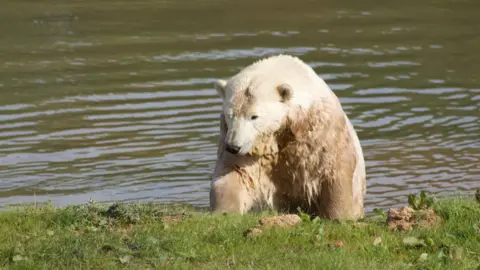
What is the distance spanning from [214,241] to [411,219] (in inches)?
60.3

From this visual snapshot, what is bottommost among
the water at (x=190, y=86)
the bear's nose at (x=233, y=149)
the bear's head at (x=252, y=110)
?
the water at (x=190, y=86)

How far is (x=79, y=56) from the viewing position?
19.5m

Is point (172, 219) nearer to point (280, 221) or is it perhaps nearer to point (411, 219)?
point (280, 221)

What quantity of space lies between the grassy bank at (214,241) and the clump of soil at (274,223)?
0.06m

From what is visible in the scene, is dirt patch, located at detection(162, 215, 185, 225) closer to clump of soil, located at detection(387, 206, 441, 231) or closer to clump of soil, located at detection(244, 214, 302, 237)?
clump of soil, located at detection(244, 214, 302, 237)

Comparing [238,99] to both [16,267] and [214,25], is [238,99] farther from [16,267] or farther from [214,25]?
[214,25]

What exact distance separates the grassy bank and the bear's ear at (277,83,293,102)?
4.10 feet

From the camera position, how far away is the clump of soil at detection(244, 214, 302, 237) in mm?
7832

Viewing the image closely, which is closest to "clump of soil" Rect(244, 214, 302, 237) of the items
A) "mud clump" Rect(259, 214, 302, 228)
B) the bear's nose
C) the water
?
"mud clump" Rect(259, 214, 302, 228)

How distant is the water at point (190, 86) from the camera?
13133mm

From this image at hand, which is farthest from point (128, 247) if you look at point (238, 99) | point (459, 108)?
point (459, 108)

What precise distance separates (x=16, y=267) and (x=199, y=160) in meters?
6.80

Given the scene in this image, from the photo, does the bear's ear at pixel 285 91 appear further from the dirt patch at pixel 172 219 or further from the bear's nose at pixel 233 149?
the dirt patch at pixel 172 219

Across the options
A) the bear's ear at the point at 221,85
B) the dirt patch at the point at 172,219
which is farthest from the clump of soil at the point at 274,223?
the bear's ear at the point at 221,85
